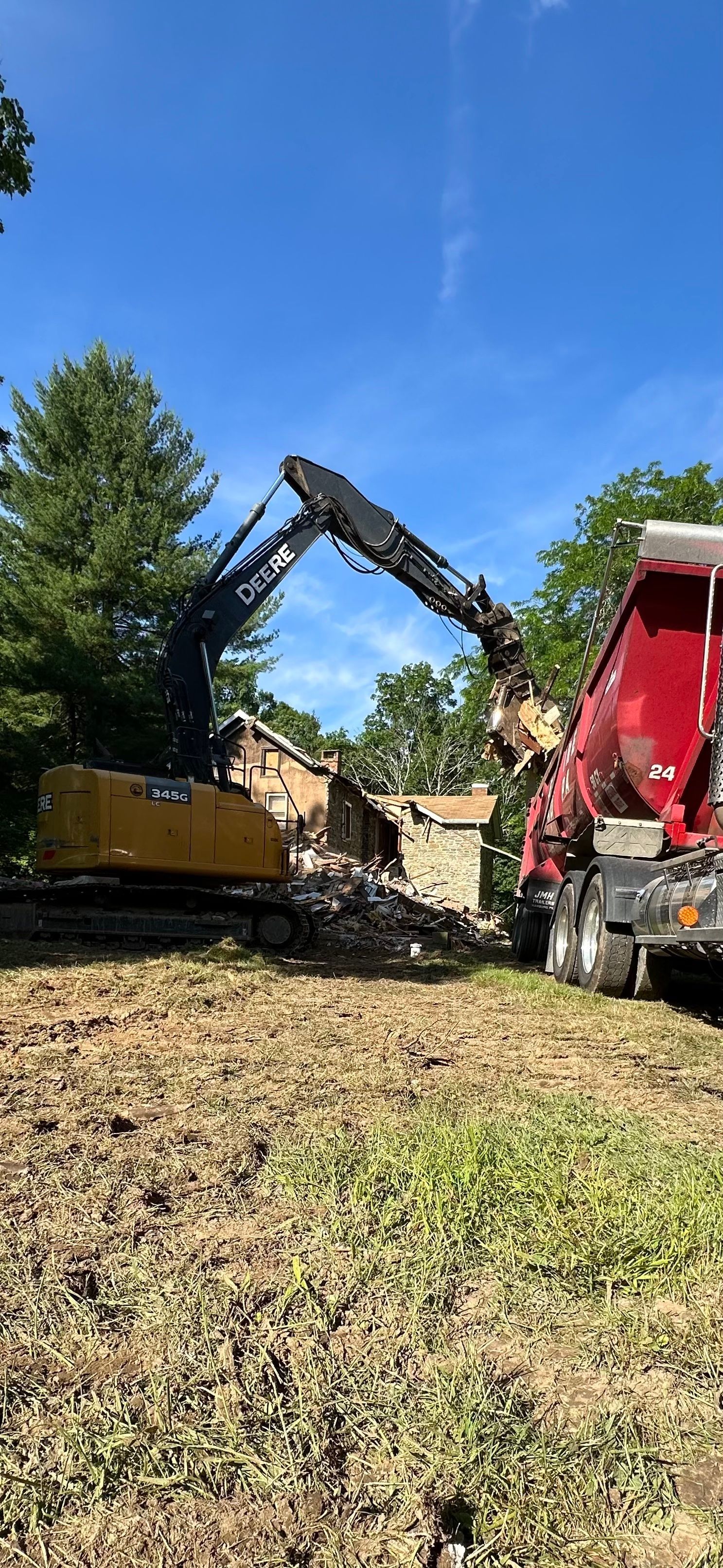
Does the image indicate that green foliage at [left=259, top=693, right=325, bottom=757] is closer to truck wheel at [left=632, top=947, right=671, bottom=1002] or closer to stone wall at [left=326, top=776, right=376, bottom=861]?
stone wall at [left=326, top=776, right=376, bottom=861]

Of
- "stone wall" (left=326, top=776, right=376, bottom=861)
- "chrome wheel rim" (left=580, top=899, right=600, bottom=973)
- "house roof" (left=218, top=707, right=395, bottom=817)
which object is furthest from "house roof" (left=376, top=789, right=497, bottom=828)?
"chrome wheel rim" (left=580, top=899, right=600, bottom=973)

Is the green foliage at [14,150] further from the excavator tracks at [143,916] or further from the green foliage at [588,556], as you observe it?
the green foliage at [588,556]

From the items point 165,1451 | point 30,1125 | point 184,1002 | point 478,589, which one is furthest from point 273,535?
point 165,1451

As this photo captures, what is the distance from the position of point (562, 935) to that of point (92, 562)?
18921mm

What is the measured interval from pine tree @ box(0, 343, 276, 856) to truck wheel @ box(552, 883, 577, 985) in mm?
13962

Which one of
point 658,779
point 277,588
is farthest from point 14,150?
point 658,779

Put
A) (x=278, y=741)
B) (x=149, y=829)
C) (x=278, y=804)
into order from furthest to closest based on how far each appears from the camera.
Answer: (x=278, y=741) → (x=278, y=804) → (x=149, y=829)

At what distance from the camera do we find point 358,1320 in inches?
97.7

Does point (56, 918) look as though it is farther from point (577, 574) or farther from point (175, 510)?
point (577, 574)

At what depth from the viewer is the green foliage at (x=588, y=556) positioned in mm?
25969

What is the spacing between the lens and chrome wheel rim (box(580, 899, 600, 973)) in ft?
29.9

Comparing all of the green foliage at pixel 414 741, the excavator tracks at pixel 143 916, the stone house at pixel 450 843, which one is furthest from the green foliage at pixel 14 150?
the green foliage at pixel 414 741

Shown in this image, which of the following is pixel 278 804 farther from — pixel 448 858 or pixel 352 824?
pixel 448 858

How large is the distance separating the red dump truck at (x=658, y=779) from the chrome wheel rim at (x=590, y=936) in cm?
2
